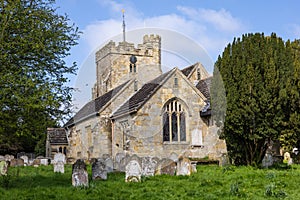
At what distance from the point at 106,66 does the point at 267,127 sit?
27.5m

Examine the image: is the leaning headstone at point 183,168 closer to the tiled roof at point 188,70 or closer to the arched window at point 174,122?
the arched window at point 174,122

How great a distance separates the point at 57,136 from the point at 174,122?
16.2 metres

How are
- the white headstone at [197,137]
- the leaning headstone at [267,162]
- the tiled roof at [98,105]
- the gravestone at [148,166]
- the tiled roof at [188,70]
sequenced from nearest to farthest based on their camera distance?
the gravestone at [148,166]
the leaning headstone at [267,162]
the white headstone at [197,137]
the tiled roof at [98,105]
the tiled roof at [188,70]

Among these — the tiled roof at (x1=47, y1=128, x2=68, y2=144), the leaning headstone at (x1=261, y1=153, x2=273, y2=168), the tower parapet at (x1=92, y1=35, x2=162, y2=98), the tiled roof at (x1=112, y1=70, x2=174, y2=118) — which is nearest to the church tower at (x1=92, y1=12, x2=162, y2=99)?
the tower parapet at (x1=92, y1=35, x2=162, y2=98)

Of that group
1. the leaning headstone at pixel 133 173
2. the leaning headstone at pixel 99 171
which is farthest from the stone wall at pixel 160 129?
the leaning headstone at pixel 133 173

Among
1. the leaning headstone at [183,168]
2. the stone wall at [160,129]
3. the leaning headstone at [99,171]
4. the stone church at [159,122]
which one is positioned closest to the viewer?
the leaning headstone at [99,171]

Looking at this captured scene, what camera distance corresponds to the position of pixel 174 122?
2358 cm

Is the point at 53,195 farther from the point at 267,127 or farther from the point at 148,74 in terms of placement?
the point at 148,74

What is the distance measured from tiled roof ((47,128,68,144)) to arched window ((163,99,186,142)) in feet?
49.9

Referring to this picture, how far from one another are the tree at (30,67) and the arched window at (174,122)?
449 inches

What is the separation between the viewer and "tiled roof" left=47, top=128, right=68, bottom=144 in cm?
3609

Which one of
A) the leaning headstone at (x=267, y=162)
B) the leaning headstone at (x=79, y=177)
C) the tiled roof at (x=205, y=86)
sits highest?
the tiled roof at (x=205, y=86)

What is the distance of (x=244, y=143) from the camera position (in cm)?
1775

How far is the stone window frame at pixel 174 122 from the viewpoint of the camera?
23.3 meters
